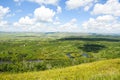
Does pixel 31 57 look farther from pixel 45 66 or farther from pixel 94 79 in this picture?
pixel 94 79

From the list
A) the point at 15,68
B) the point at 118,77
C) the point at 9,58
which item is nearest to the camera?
the point at 118,77

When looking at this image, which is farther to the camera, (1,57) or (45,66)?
(1,57)

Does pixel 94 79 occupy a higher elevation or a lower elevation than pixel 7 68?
higher

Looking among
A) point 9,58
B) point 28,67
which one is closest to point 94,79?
point 28,67

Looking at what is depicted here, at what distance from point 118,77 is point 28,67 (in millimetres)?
115647

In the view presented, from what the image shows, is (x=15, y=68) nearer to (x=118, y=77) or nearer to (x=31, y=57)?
(x=31, y=57)

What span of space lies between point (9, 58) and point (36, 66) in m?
76.2

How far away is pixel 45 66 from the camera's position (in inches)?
4906

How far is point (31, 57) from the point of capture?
19500 centimetres

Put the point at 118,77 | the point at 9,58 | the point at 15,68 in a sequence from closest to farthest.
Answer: the point at 118,77, the point at 15,68, the point at 9,58

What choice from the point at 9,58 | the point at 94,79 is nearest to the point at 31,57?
the point at 9,58

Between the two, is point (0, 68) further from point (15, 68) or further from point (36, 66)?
point (36, 66)

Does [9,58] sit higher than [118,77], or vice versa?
[118,77]

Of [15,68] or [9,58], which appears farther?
[9,58]
